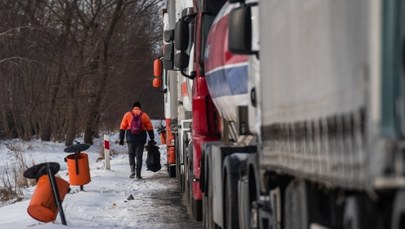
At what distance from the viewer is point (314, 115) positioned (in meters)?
3.82

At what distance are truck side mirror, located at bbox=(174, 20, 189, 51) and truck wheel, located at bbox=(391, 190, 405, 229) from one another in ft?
27.6

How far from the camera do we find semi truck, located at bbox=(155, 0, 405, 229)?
2889mm

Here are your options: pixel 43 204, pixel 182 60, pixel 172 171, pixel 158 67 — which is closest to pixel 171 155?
pixel 172 171

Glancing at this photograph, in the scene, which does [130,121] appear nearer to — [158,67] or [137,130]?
[137,130]

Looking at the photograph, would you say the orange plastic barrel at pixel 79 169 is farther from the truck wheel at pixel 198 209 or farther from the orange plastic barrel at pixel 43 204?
the orange plastic barrel at pixel 43 204

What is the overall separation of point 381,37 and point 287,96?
1788 mm

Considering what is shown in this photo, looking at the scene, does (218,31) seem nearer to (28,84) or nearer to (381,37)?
(381,37)

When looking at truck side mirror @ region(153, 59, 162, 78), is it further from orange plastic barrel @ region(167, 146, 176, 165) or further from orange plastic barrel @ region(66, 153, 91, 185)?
orange plastic barrel @ region(66, 153, 91, 185)

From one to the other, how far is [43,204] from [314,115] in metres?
7.28

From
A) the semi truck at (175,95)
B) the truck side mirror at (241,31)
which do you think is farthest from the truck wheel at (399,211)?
the semi truck at (175,95)

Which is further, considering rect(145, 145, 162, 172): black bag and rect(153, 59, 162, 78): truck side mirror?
rect(153, 59, 162, 78): truck side mirror

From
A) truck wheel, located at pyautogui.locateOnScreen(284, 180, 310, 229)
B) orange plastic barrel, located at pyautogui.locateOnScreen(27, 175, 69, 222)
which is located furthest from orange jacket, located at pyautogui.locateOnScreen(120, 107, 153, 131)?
truck wheel, located at pyautogui.locateOnScreen(284, 180, 310, 229)

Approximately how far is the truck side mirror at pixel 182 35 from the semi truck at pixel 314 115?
121 inches

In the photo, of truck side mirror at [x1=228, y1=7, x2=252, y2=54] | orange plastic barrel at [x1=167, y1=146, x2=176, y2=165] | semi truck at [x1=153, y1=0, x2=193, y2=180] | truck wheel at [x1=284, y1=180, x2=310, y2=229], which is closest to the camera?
truck wheel at [x1=284, y1=180, x2=310, y2=229]
